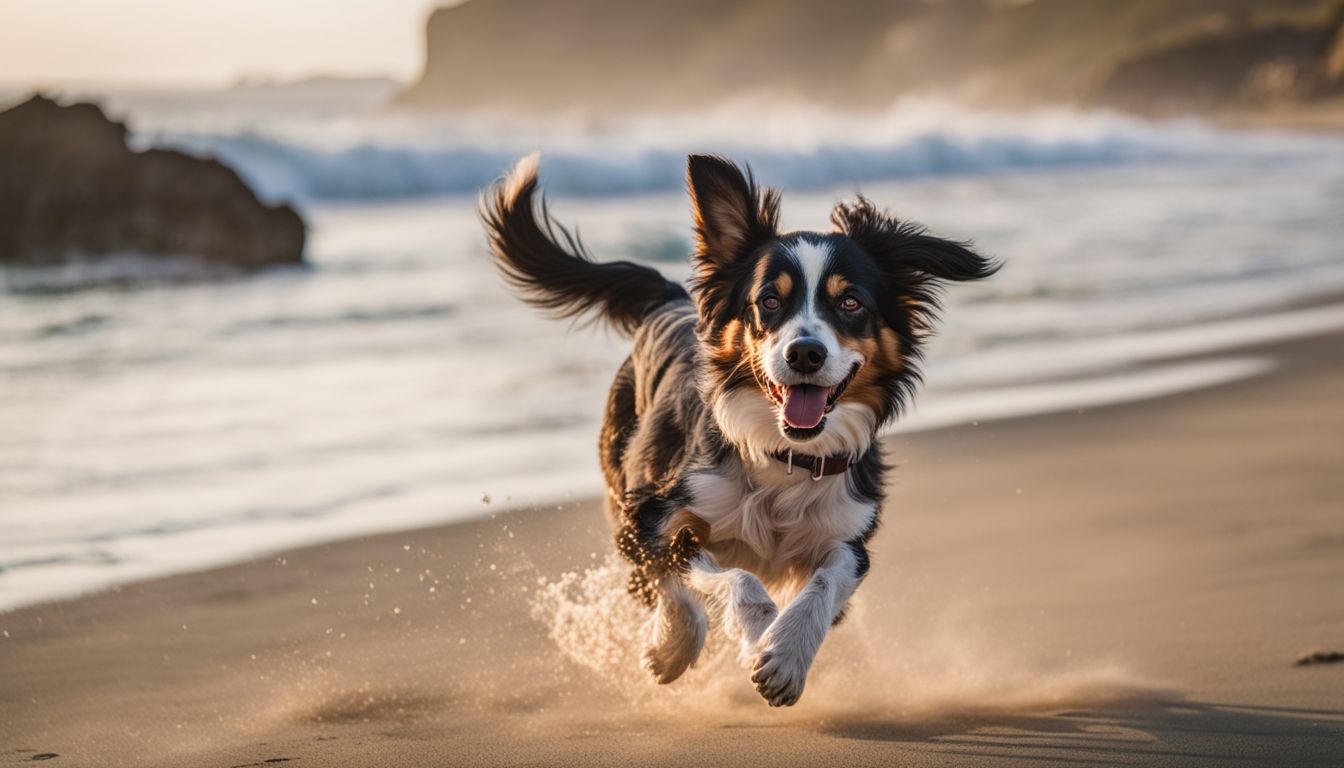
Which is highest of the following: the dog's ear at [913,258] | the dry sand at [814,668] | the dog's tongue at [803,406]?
the dog's ear at [913,258]

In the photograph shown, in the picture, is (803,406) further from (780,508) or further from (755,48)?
(755,48)

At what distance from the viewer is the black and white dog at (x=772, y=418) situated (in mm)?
4133

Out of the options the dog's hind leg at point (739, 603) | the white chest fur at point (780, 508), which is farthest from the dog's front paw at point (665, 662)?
the white chest fur at point (780, 508)

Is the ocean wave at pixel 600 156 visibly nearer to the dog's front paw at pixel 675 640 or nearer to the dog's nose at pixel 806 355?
the dog's front paw at pixel 675 640

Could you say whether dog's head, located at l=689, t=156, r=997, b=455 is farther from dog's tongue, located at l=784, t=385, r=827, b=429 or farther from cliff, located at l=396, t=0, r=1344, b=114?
cliff, located at l=396, t=0, r=1344, b=114

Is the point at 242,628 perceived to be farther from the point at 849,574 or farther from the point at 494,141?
the point at 494,141

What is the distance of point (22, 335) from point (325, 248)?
606 centimetres

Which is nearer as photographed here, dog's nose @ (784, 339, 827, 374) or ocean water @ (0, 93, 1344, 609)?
dog's nose @ (784, 339, 827, 374)

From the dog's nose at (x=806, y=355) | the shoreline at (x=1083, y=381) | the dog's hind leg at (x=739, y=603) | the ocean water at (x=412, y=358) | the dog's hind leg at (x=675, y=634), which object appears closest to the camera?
the dog's nose at (x=806, y=355)

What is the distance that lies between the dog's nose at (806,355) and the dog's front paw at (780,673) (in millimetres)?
712

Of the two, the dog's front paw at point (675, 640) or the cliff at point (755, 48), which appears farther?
the cliff at point (755, 48)

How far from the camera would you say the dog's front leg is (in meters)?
3.85

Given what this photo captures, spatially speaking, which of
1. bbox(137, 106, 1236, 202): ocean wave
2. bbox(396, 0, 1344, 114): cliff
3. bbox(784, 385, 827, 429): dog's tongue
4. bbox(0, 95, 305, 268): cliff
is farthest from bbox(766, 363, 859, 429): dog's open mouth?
bbox(396, 0, 1344, 114): cliff

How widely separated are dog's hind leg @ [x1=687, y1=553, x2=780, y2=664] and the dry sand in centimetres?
24
